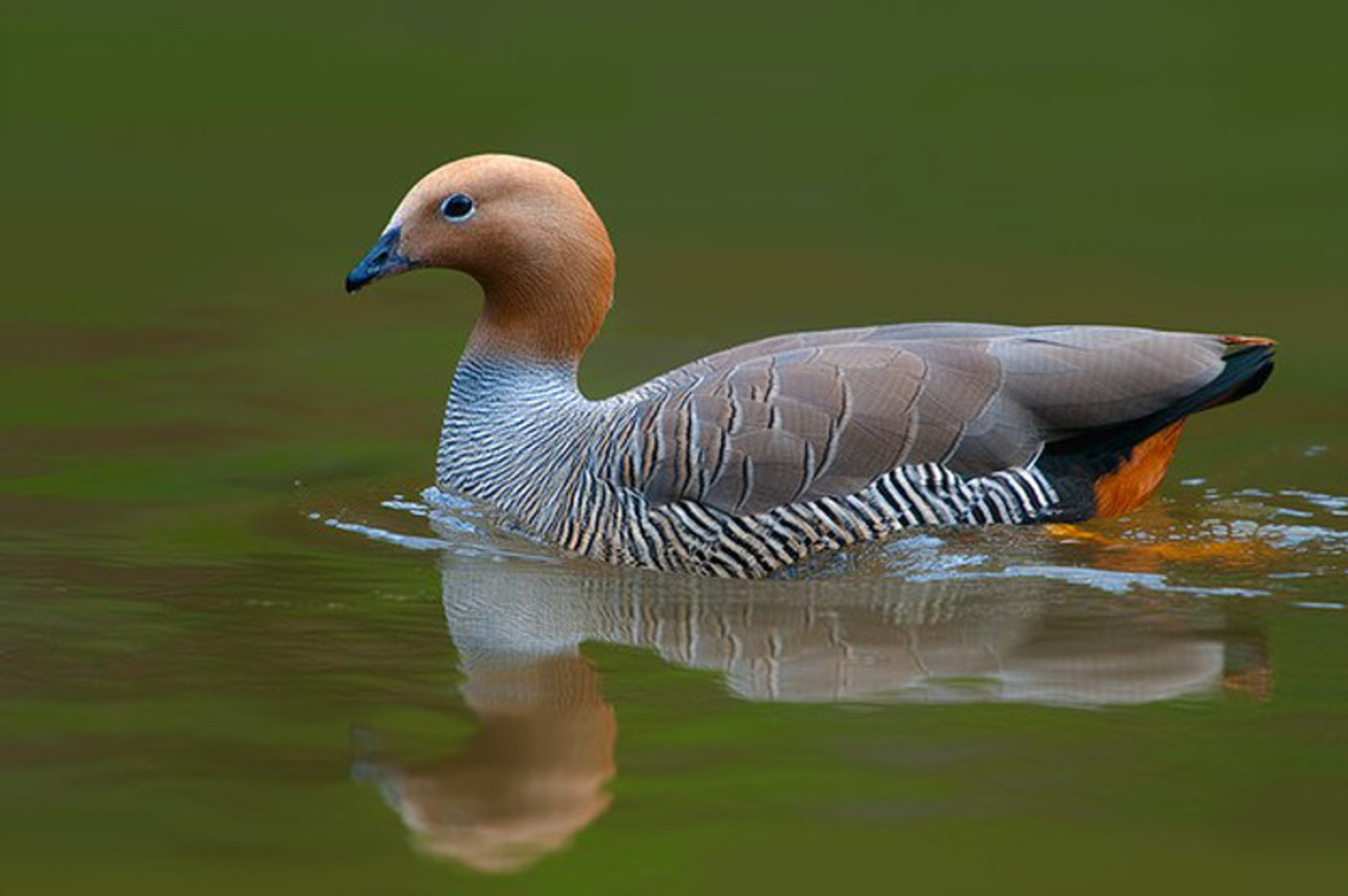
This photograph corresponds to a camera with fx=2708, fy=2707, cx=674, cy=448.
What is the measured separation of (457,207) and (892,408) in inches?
81.2

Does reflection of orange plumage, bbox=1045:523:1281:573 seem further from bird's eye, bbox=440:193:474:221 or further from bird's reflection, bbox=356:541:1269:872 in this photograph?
bird's eye, bbox=440:193:474:221

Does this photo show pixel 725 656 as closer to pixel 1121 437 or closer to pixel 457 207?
pixel 1121 437

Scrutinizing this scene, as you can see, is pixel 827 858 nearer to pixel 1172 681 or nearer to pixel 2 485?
pixel 1172 681

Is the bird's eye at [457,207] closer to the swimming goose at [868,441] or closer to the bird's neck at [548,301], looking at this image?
the bird's neck at [548,301]

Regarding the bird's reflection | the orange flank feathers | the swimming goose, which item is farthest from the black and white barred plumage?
the orange flank feathers

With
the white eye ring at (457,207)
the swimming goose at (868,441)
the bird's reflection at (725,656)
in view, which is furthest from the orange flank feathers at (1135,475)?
the white eye ring at (457,207)

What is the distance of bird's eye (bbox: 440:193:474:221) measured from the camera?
1101 centimetres

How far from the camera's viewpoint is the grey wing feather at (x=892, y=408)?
10.2m

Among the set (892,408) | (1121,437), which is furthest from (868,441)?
(1121,437)

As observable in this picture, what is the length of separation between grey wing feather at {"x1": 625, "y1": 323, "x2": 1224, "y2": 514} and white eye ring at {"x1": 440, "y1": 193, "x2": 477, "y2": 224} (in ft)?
Answer: 4.08

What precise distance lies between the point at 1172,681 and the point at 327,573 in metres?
3.21

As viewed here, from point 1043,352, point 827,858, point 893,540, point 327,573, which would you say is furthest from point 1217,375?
point 827,858

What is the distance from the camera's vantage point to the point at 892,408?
10227mm

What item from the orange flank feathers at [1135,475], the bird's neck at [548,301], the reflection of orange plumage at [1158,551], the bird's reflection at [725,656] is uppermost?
the bird's neck at [548,301]
